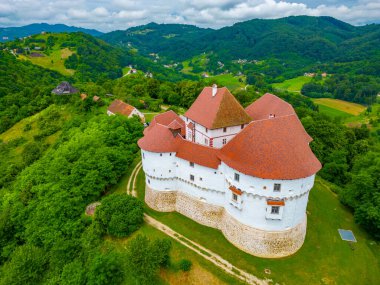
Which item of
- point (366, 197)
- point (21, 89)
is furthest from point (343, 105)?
point (21, 89)

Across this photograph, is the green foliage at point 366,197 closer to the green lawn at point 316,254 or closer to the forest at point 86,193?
the forest at point 86,193

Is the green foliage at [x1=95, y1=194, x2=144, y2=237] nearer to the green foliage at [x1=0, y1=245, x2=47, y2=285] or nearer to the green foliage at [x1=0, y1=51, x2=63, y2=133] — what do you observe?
the green foliage at [x1=0, y1=245, x2=47, y2=285]

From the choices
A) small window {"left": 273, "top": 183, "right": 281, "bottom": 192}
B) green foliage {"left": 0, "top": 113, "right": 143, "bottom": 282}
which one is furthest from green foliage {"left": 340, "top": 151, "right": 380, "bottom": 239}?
green foliage {"left": 0, "top": 113, "right": 143, "bottom": 282}

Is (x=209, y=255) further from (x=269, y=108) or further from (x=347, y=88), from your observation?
(x=347, y=88)

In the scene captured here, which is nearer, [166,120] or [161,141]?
[161,141]

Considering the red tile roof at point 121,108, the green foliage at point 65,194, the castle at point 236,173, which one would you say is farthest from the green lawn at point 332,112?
the green foliage at point 65,194
